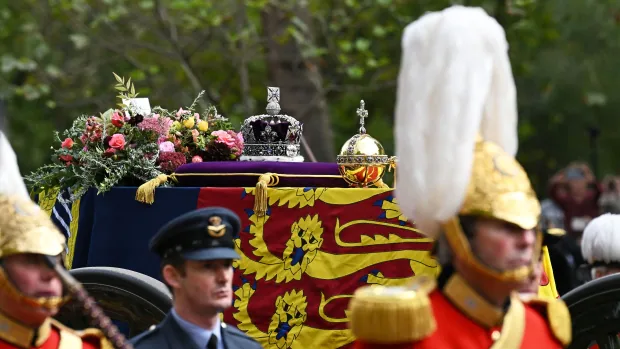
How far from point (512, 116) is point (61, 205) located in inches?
164

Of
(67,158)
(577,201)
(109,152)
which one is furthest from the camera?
(577,201)

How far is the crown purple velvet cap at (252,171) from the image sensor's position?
322 inches

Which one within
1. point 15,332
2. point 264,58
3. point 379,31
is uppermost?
point 379,31

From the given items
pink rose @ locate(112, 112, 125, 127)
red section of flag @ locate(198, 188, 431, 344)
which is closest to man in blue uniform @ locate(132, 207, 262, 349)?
red section of flag @ locate(198, 188, 431, 344)

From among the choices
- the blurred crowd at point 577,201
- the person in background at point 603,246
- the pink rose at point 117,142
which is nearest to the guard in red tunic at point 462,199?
the person in background at point 603,246

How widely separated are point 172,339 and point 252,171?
2809 millimetres

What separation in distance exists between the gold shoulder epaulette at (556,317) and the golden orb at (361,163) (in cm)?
278

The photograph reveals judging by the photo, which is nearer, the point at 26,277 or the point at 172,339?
the point at 26,277

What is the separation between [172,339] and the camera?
5484 millimetres

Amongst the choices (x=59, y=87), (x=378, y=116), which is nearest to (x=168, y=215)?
(x=59, y=87)

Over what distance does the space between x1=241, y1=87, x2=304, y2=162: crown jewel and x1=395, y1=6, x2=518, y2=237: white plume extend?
3524 mm

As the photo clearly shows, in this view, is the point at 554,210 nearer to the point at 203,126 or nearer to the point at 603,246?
the point at 603,246

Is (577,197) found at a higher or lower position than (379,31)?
lower

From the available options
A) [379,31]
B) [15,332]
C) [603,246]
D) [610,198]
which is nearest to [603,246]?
[603,246]
